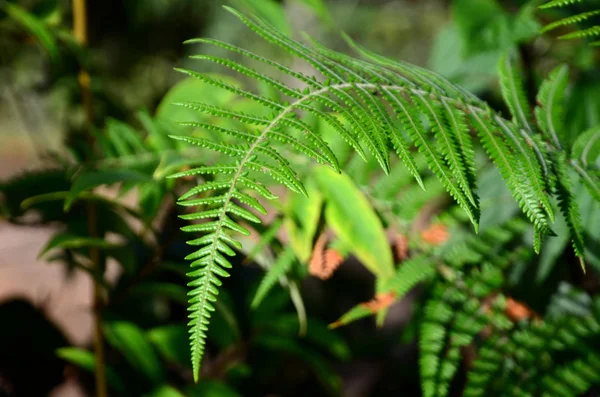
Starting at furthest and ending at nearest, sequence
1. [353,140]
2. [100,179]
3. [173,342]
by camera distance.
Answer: [173,342] < [100,179] < [353,140]

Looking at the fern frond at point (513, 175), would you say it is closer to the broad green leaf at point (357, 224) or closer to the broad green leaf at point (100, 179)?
the broad green leaf at point (357, 224)

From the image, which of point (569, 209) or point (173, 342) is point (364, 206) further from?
point (173, 342)

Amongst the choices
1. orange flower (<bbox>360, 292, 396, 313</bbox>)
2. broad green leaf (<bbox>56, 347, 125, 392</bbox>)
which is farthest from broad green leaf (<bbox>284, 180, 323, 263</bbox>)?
broad green leaf (<bbox>56, 347, 125, 392</bbox>)

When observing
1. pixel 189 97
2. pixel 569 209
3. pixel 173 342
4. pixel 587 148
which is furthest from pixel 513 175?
pixel 173 342

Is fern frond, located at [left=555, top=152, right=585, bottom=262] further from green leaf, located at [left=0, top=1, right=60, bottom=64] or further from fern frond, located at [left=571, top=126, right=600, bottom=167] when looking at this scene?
green leaf, located at [left=0, top=1, right=60, bottom=64]

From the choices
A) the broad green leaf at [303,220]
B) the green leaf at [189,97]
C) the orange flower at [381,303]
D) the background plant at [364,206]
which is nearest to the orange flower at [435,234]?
the background plant at [364,206]

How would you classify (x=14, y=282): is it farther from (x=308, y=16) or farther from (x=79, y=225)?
(x=308, y=16)
